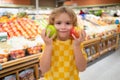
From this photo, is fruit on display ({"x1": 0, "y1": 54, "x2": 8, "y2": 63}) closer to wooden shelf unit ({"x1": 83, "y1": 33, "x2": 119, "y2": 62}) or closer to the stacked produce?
the stacked produce

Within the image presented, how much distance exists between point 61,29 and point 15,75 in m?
1.43

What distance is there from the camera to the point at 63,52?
4.70ft

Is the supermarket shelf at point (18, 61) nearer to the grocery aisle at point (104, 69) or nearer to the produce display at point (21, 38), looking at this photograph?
the produce display at point (21, 38)

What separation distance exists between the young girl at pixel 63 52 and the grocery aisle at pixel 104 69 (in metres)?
2.04

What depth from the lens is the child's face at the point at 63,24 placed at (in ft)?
4.37

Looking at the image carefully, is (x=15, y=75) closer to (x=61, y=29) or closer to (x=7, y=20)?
(x=7, y=20)

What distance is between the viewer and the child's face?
1.33 metres

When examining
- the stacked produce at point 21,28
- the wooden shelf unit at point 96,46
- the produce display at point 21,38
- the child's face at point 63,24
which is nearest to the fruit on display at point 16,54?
the produce display at point 21,38

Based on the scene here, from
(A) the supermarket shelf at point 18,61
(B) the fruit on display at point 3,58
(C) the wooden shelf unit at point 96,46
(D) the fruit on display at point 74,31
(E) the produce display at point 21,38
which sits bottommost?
(C) the wooden shelf unit at point 96,46

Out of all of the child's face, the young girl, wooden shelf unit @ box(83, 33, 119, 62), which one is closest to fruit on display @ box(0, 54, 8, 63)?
the young girl

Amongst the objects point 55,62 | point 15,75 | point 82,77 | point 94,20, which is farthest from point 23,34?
point 94,20

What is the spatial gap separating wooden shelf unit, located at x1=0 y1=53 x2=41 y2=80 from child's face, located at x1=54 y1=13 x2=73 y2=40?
111cm

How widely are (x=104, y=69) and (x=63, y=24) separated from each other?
285cm

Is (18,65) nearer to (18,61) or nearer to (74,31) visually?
(18,61)
